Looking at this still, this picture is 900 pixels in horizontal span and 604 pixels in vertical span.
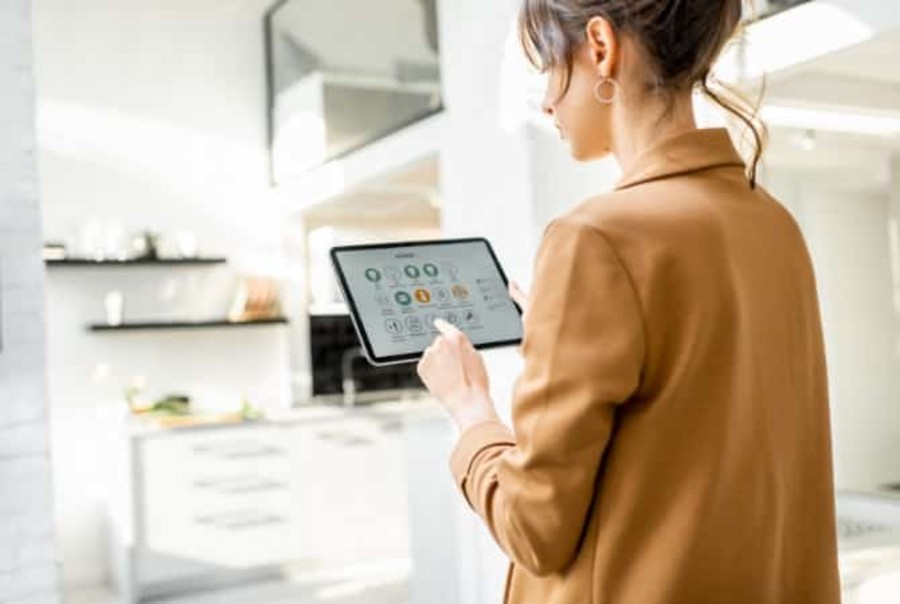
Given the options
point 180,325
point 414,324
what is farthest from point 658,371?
point 180,325

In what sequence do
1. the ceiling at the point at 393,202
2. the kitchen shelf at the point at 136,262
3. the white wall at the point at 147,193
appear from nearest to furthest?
the ceiling at the point at 393,202
the kitchen shelf at the point at 136,262
the white wall at the point at 147,193

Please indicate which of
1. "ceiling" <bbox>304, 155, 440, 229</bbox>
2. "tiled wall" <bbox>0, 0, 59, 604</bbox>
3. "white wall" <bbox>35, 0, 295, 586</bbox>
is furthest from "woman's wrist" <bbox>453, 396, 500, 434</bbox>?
"white wall" <bbox>35, 0, 295, 586</bbox>

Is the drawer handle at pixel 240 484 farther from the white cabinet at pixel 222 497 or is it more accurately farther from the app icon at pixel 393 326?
the app icon at pixel 393 326

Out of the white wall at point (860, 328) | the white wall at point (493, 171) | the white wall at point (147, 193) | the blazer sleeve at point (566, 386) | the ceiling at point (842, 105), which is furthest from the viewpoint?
the white wall at point (147, 193)

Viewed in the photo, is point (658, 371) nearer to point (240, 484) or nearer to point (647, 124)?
point (647, 124)

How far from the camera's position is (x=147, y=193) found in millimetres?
5617

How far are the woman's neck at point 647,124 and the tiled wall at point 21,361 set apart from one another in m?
2.30

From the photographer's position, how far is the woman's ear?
83cm

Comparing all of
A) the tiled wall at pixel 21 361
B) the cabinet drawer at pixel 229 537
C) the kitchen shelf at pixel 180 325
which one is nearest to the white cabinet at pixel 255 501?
the cabinet drawer at pixel 229 537

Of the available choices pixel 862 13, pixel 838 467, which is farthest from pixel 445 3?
pixel 838 467

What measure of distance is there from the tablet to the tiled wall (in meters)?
1.90

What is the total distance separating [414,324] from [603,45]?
1.37 ft

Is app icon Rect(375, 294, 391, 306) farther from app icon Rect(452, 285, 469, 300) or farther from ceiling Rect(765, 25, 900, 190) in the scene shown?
ceiling Rect(765, 25, 900, 190)

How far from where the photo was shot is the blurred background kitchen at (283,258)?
2572 millimetres
